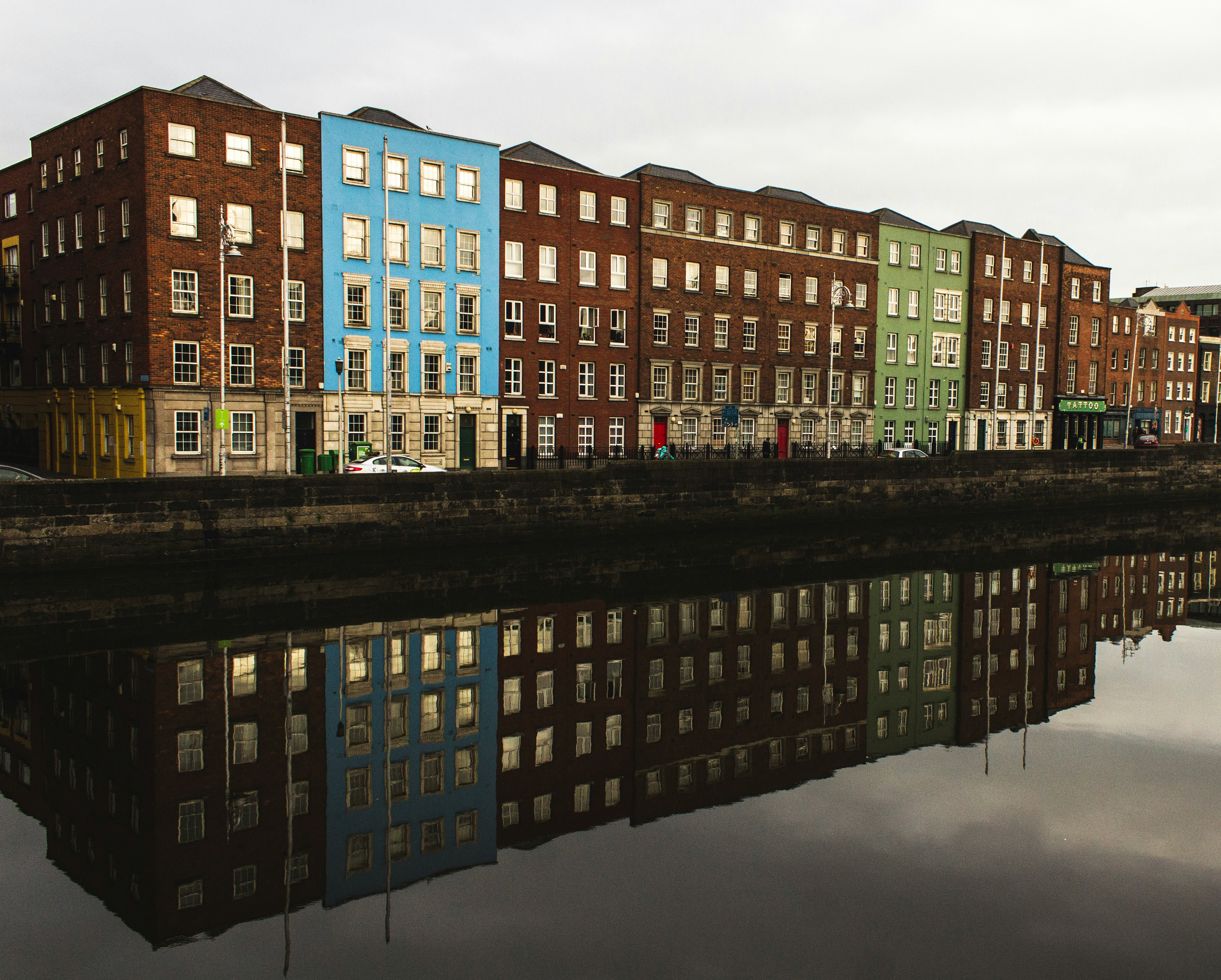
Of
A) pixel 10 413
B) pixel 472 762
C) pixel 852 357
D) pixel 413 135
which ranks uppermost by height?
pixel 413 135

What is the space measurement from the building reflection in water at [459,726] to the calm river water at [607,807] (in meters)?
0.06

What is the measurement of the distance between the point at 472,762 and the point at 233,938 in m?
4.50

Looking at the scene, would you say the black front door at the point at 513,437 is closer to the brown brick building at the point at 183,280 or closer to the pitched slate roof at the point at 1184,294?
the brown brick building at the point at 183,280

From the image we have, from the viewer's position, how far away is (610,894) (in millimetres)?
8594

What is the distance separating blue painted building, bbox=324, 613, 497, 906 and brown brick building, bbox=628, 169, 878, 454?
36829 millimetres

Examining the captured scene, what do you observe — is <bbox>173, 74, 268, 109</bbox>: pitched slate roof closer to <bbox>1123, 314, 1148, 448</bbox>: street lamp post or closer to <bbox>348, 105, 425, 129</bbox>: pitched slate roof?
<bbox>348, 105, 425, 129</bbox>: pitched slate roof

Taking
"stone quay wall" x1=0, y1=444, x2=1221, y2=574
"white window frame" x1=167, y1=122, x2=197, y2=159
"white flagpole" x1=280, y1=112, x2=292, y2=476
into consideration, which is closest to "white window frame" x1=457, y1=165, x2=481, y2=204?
"white flagpole" x1=280, y1=112, x2=292, y2=476

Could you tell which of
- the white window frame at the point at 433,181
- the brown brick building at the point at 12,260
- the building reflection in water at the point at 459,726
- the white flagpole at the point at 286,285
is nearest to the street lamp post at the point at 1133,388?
the white window frame at the point at 433,181

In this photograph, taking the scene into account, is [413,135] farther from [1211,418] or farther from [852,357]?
[1211,418]

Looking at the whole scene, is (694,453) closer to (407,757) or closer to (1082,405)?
(407,757)

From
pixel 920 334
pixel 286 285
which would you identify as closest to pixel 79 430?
pixel 286 285

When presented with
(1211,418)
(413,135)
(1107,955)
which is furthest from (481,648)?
(1211,418)

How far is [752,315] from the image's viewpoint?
57.8 m

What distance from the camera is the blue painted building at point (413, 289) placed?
43406 mm
